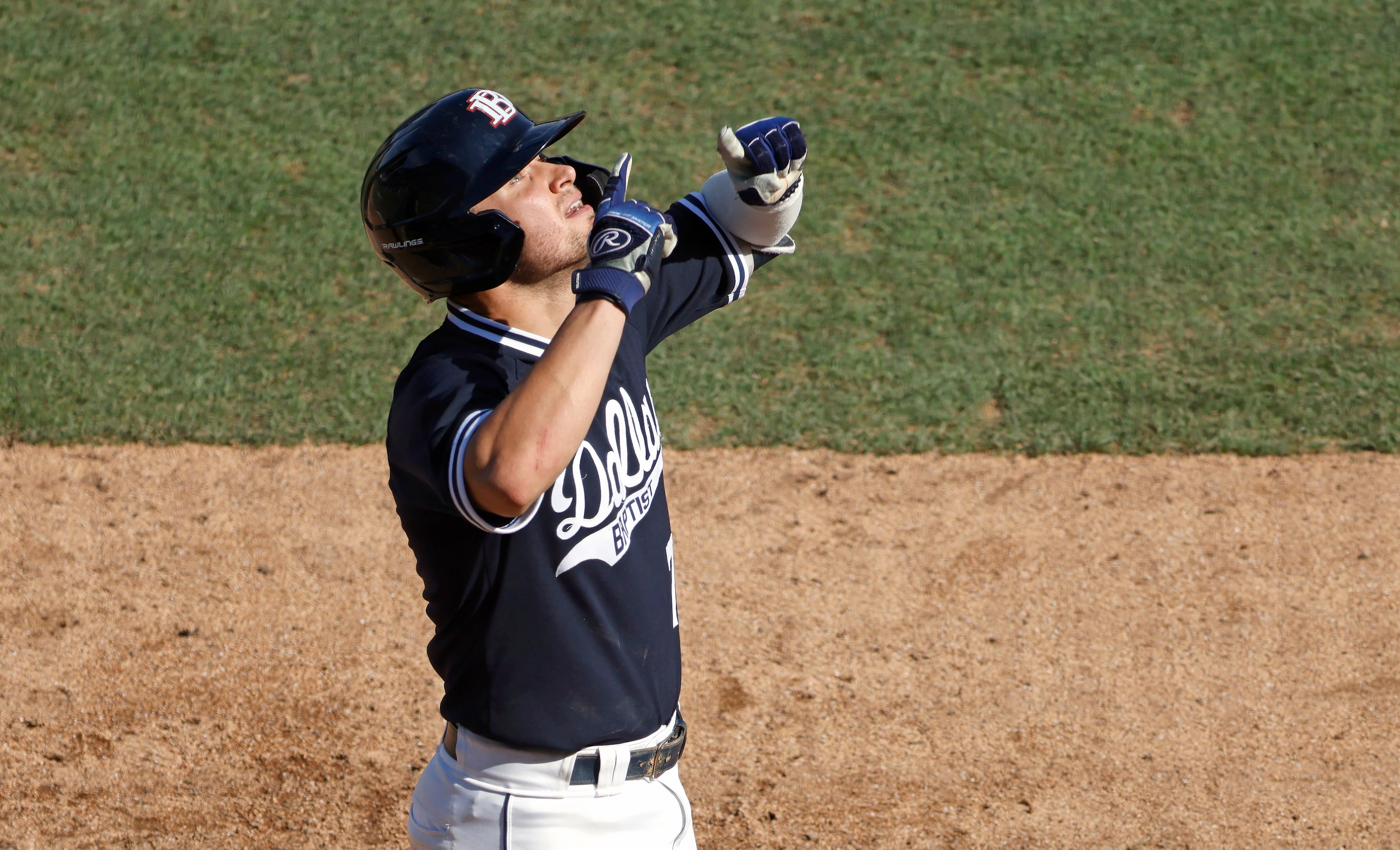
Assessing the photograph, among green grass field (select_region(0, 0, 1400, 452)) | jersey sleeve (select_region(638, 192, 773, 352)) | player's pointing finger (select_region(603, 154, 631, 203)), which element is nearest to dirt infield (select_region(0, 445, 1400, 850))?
green grass field (select_region(0, 0, 1400, 452))

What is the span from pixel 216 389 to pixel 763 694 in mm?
3303

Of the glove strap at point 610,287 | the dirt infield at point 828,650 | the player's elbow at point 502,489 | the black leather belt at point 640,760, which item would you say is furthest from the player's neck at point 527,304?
the dirt infield at point 828,650

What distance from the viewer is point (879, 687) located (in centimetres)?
457

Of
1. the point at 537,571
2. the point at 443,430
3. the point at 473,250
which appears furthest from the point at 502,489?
the point at 473,250

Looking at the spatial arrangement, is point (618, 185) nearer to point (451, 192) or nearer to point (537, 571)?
point (451, 192)

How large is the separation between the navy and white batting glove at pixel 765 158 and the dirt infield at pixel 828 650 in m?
2.13

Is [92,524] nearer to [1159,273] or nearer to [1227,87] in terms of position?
[1159,273]

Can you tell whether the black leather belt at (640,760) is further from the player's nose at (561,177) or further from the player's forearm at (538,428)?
the player's nose at (561,177)

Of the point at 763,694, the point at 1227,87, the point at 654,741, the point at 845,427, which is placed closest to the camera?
the point at 654,741

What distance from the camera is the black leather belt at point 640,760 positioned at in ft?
8.04

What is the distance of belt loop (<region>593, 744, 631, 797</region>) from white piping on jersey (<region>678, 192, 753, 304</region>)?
3.67 feet

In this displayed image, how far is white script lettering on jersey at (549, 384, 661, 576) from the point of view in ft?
7.77

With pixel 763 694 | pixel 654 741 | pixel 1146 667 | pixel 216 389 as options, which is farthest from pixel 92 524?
pixel 1146 667

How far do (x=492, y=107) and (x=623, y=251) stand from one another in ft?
1.89
